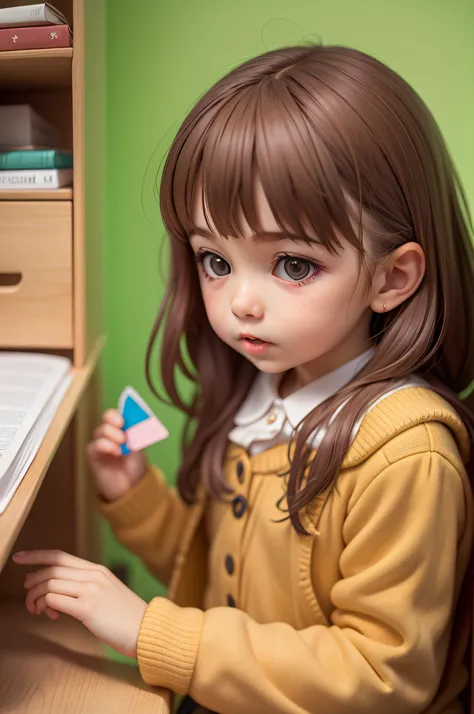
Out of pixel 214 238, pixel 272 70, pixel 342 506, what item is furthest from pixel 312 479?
pixel 272 70

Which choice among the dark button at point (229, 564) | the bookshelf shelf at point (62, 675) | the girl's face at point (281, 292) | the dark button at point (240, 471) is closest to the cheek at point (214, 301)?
the girl's face at point (281, 292)

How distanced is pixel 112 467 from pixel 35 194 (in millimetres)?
416

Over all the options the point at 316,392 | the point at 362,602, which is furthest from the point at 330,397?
the point at 362,602

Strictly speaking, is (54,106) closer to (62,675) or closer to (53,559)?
(53,559)

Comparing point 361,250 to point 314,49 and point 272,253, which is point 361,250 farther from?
point 314,49

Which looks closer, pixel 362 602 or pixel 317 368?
pixel 362 602

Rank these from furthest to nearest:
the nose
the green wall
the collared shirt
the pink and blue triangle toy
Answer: the green wall, the pink and blue triangle toy, the collared shirt, the nose

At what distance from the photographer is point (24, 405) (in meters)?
0.80

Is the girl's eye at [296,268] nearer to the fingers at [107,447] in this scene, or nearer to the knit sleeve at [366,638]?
the knit sleeve at [366,638]

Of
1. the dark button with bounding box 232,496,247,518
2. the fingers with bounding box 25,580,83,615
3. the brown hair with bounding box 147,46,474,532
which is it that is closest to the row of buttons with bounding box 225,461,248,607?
the dark button with bounding box 232,496,247,518

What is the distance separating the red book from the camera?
0.93 meters

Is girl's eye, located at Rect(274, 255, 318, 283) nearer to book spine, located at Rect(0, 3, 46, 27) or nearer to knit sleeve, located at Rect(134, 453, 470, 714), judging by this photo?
knit sleeve, located at Rect(134, 453, 470, 714)

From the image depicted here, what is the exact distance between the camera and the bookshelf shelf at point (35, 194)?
0.99m

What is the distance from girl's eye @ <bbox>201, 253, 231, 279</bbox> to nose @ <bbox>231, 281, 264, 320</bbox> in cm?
6
